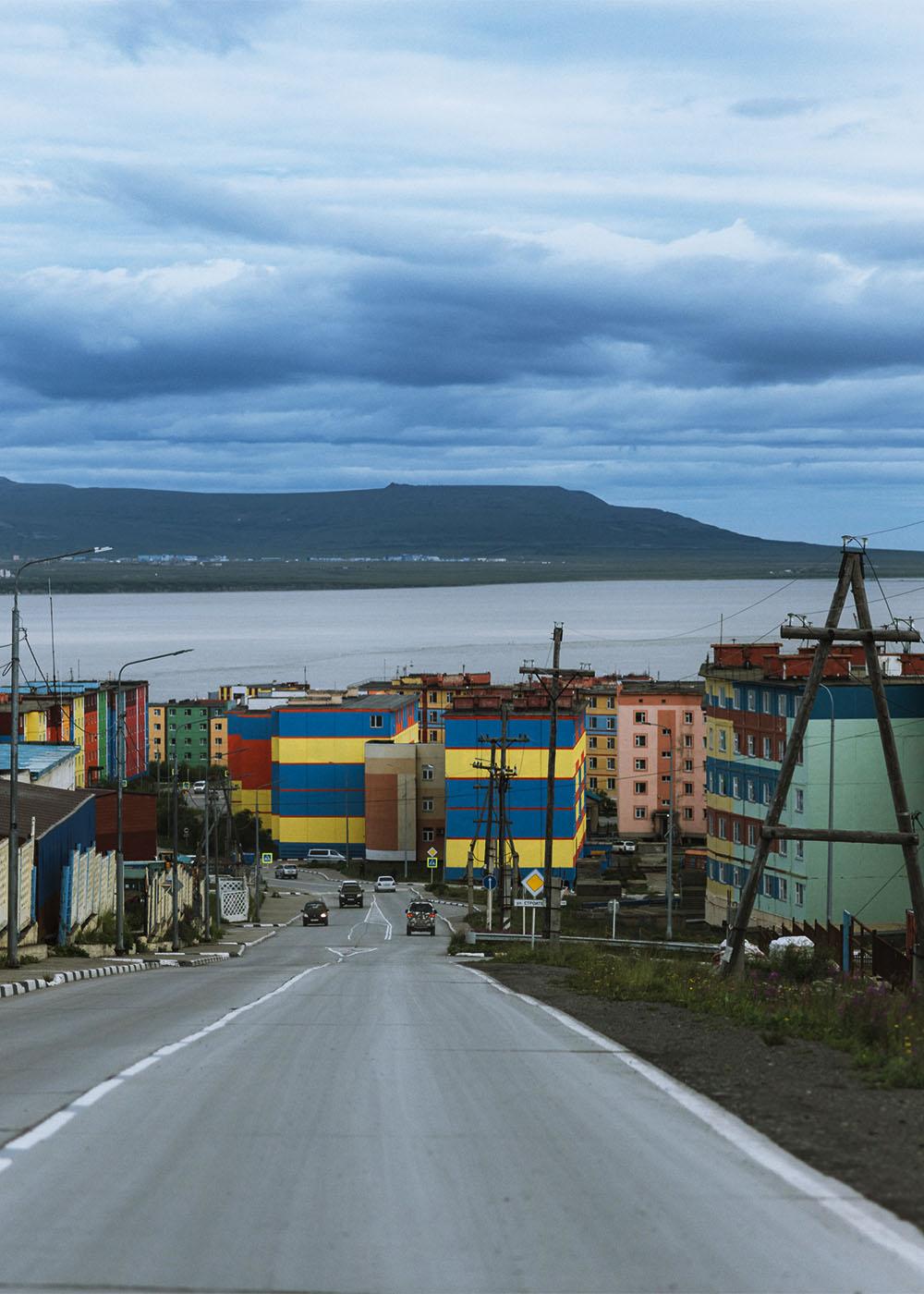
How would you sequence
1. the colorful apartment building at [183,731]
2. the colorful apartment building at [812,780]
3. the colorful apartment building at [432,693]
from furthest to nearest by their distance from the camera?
the colorful apartment building at [183,731], the colorful apartment building at [432,693], the colorful apartment building at [812,780]

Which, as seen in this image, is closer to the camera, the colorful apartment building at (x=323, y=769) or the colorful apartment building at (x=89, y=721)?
the colorful apartment building at (x=89, y=721)

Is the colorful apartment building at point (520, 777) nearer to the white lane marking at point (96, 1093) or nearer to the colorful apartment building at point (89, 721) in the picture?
the colorful apartment building at point (89, 721)

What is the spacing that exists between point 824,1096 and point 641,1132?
1889mm

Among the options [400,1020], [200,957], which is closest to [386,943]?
[200,957]

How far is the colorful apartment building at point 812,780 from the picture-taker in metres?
51.3

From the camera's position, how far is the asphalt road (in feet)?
19.1

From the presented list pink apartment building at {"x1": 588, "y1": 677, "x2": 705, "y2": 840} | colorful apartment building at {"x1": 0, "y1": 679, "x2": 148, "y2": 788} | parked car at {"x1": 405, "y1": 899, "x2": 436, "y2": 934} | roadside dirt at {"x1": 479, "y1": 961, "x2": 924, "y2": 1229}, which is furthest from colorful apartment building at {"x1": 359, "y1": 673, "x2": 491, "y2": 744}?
roadside dirt at {"x1": 479, "y1": 961, "x2": 924, "y2": 1229}

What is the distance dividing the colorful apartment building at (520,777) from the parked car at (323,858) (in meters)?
20.2

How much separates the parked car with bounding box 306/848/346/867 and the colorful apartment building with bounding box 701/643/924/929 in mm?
51318

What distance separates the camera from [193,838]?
103 metres

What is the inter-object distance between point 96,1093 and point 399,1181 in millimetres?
3439

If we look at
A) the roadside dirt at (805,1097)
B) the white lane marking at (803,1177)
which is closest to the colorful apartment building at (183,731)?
the roadside dirt at (805,1097)

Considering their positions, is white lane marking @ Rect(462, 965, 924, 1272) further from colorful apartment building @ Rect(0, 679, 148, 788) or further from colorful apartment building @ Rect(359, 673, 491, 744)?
colorful apartment building @ Rect(359, 673, 491, 744)

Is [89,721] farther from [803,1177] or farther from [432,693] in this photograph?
[803,1177]
